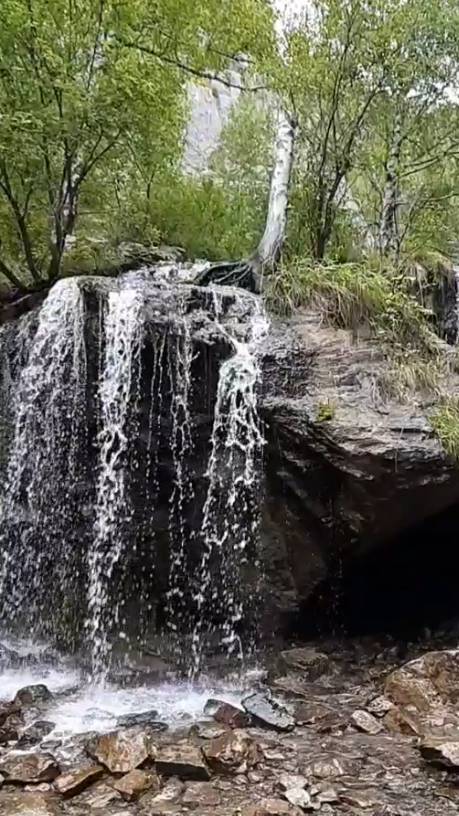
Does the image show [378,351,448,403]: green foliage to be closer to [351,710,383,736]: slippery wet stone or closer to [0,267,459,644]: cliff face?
[0,267,459,644]: cliff face

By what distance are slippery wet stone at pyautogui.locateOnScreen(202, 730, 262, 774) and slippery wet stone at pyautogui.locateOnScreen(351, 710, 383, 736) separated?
0.69m

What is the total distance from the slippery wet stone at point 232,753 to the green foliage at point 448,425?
2.37m

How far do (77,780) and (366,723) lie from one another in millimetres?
1731

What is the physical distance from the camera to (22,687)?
4.61 metres

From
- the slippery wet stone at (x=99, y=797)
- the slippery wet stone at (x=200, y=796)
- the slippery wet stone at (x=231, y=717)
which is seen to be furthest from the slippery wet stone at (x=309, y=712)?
the slippery wet stone at (x=99, y=797)

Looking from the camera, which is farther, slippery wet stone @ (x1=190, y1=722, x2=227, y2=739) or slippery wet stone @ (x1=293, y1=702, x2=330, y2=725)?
slippery wet stone @ (x1=293, y1=702, x2=330, y2=725)

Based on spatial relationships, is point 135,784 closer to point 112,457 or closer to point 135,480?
point 135,480

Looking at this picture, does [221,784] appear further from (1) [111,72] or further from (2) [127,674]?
(1) [111,72]

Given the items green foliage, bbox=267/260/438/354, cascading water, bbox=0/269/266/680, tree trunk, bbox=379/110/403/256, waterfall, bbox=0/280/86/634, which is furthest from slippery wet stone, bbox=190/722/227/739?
tree trunk, bbox=379/110/403/256

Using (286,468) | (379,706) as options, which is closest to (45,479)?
(286,468)

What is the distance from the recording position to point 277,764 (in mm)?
3482

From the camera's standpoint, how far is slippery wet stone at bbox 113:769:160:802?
125 inches

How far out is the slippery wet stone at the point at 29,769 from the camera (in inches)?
→ 130

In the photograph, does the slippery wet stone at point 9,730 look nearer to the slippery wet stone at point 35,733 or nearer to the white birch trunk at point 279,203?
the slippery wet stone at point 35,733
